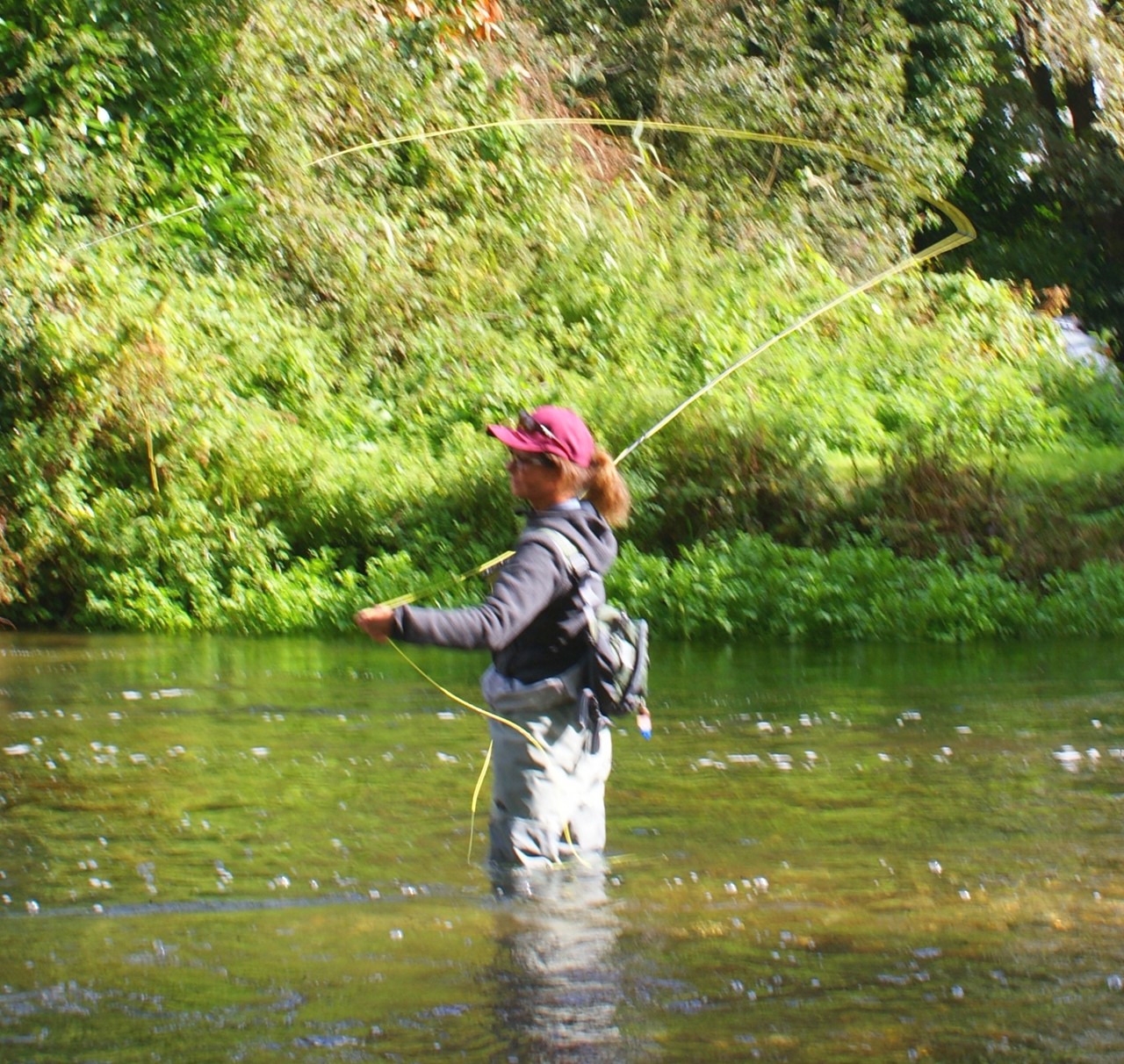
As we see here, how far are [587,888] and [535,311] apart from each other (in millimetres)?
14318

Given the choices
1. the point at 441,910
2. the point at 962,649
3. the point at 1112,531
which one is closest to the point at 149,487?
the point at 962,649

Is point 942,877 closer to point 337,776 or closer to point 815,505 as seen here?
point 337,776

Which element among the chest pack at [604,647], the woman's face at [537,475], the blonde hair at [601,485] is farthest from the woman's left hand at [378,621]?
the blonde hair at [601,485]

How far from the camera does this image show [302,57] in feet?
66.4

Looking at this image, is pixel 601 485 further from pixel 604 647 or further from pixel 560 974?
pixel 560 974

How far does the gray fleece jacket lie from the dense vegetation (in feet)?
26.4

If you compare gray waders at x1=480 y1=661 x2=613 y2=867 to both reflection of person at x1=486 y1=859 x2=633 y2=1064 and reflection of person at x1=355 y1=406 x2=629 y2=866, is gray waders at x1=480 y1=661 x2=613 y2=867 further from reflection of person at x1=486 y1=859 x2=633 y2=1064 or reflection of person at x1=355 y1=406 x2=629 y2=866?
reflection of person at x1=486 y1=859 x2=633 y2=1064

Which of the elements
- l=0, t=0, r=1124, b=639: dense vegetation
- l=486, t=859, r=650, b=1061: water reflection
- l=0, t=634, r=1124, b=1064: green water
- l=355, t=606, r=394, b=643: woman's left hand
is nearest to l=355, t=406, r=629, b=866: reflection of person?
l=486, t=859, r=650, b=1061: water reflection

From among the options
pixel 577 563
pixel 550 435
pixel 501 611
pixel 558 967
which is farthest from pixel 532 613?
pixel 558 967

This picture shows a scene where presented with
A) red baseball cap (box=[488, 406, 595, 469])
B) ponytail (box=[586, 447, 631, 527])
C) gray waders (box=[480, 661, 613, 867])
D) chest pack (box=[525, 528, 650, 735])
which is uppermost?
red baseball cap (box=[488, 406, 595, 469])

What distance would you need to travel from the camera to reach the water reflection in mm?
3797

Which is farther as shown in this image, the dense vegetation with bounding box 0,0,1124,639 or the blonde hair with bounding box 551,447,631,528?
the dense vegetation with bounding box 0,0,1124,639

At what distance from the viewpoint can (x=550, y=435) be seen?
498 cm

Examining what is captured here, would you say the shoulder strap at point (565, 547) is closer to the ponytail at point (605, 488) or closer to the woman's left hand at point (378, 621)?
the ponytail at point (605, 488)
